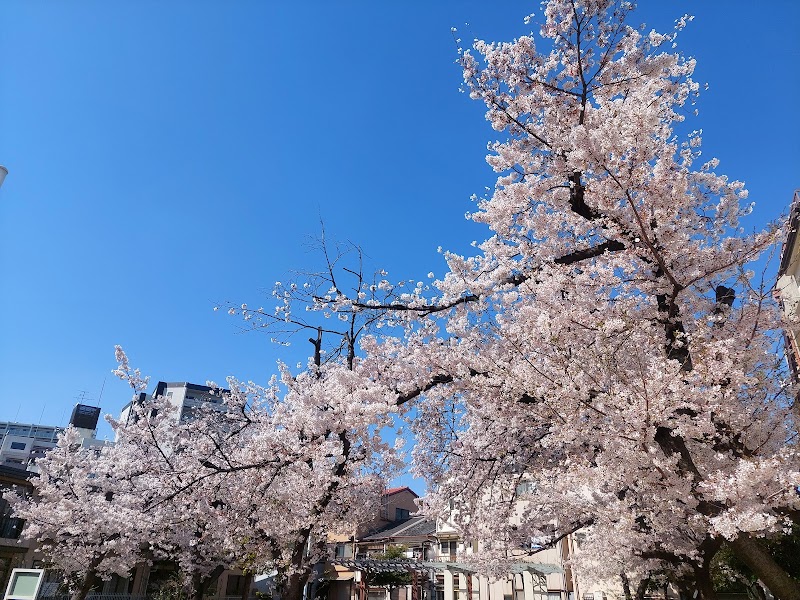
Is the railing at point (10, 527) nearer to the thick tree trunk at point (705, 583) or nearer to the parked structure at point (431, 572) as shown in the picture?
the parked structure at point (431, 572)

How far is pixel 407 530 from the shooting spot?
36625mm

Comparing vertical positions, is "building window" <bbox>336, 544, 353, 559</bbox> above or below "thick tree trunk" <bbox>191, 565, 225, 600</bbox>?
above

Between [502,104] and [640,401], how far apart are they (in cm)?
548

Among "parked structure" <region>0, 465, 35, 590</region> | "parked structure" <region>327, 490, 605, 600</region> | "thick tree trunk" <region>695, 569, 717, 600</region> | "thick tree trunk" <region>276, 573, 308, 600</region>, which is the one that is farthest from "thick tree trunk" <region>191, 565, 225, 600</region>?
"thick tree trunk" <region>695, 569, 717, 600</region>

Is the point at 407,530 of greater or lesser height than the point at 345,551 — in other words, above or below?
A: above

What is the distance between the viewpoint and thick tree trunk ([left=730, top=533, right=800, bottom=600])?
16.8 ft

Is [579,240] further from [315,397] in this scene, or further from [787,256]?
[787,256]

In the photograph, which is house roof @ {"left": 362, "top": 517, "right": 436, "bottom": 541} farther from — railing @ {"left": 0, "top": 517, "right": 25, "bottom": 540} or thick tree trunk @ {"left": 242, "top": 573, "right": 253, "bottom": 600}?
railing @ {"left": 0, "top": 517, "right": 25, "bottom": 540}

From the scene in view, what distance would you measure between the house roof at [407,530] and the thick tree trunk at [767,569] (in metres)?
30.9

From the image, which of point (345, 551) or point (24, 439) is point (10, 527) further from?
point (24, 439)

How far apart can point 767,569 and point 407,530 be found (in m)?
34.7

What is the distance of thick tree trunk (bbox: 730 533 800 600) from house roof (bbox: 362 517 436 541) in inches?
1215

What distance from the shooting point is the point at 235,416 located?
13.7 meters

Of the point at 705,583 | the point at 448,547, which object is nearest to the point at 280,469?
the point at 705,583
